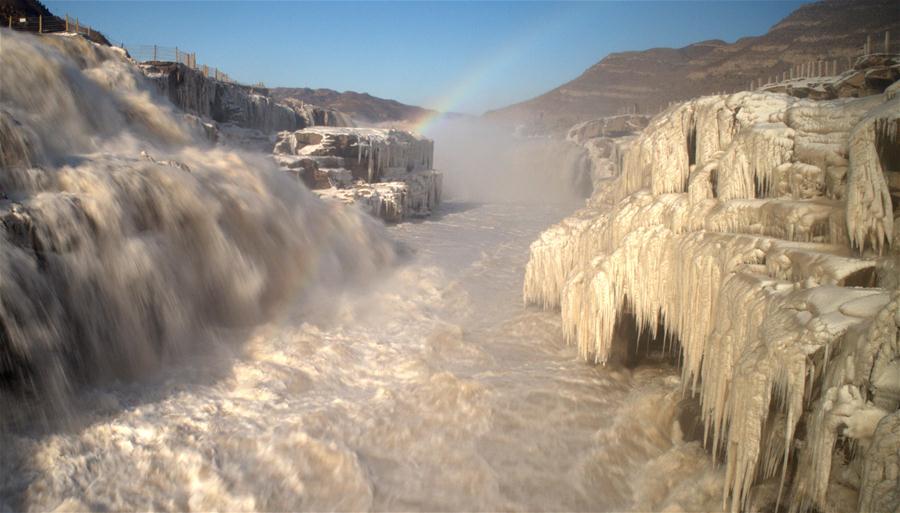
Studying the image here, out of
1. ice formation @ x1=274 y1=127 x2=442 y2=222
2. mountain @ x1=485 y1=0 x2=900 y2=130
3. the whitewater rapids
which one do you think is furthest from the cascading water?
mountain @ x1=485 y1=0 x2=900 y2=130

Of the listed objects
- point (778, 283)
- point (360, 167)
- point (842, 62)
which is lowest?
point (778, 283)

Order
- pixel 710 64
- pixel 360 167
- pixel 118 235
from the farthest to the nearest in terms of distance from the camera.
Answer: pixel 710 64
pixel 360 167
pixel 118 235

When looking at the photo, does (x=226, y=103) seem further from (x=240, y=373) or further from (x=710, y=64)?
(x=710, y=64)

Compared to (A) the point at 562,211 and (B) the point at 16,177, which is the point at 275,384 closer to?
(B) the point at 16,177

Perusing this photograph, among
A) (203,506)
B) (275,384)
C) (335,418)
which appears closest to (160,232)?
(275,384)

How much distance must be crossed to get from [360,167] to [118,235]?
11.5 metres

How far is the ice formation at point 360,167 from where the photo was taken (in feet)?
49.2

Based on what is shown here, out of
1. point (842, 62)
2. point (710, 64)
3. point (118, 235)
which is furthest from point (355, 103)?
point (118, 235)

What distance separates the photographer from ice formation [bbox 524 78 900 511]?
2273 mm

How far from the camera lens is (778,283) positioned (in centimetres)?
315

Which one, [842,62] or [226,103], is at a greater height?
[842,62]

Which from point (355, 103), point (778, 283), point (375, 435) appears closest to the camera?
point (778, 283)

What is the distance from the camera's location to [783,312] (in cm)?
285

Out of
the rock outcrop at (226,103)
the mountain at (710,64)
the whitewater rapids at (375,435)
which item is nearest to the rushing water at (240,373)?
the whitewater rapids at (375,435)
